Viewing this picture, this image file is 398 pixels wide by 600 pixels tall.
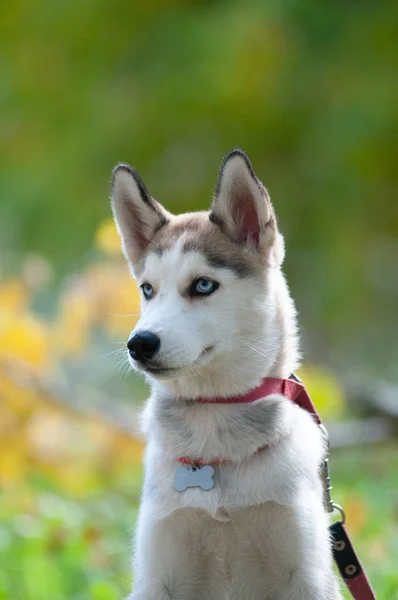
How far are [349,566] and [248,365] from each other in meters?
0.84

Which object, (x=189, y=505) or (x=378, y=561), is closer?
(x=189, y=505)

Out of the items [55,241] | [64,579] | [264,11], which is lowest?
[64,579]

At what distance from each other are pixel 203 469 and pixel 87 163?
470cm

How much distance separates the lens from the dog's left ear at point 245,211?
9.66 feet

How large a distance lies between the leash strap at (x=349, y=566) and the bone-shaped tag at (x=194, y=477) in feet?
1.99

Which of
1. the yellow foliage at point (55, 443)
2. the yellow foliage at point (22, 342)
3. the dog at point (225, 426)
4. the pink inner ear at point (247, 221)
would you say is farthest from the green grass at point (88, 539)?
the pink inner ear at point (247, 221)

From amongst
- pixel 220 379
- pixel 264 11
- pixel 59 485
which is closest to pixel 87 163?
pixel 264 11

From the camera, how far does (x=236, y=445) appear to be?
2865 millimetres

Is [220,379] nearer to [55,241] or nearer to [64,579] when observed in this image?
[64,579]

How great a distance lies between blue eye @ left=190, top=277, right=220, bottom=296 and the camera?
292cm

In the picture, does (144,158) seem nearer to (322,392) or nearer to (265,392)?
(322,392)

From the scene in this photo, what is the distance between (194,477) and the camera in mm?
2818

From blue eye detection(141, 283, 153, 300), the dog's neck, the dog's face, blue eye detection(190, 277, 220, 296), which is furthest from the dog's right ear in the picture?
the dog's neck

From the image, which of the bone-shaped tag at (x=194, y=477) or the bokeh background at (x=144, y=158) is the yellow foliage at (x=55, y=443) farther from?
the bone-shaped tag at (x=194, y=477)
